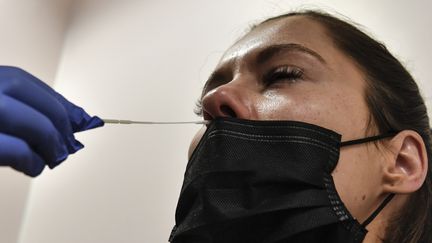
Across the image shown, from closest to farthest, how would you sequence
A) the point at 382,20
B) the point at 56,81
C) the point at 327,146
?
the point at 327,146 < the point at 382,20 < the point at 56,81

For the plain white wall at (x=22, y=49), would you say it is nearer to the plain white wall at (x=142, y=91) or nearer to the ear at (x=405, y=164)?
the plain white wall at (x=142, y=91)

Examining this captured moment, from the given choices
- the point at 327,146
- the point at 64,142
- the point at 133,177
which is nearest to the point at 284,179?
the point at 327,146

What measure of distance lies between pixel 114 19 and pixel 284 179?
3.97ft

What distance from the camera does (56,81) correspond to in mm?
1567

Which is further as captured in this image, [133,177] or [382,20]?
[133,177]

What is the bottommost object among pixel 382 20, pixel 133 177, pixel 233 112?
pixel 133 177

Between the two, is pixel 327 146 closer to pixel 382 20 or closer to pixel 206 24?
pixel 382 20

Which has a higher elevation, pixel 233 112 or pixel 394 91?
pixel 394 91

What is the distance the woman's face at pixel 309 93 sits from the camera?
71cm

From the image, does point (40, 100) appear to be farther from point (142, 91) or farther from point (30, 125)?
point (142, 91)

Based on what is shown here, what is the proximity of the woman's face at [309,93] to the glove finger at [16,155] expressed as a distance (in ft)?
1.14

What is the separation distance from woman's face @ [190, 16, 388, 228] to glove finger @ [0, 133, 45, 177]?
0.35 meters

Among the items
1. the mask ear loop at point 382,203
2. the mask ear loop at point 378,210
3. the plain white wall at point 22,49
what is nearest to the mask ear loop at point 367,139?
the mask ear loop at point 382,203

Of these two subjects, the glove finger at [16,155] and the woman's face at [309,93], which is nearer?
the glove finger at [16,155]
